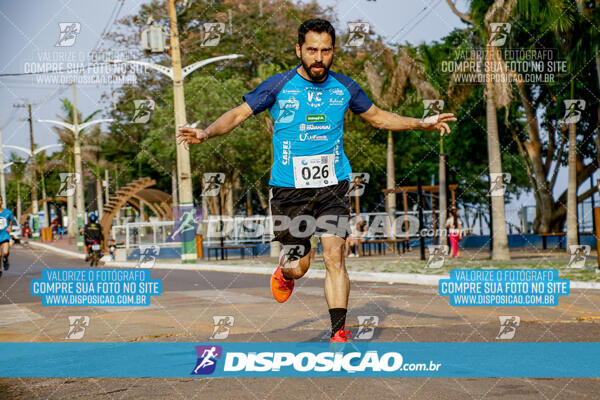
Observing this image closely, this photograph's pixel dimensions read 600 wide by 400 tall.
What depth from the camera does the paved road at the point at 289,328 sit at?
15.7 feet

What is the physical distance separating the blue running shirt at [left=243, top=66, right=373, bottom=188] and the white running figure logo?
146cm

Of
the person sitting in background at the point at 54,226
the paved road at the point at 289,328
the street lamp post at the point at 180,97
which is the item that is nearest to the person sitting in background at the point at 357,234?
the street lamp post at the point at 180,97

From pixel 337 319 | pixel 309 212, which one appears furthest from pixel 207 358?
pixel 309 212

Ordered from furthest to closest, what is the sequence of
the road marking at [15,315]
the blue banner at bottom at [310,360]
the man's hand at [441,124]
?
the road marking at [15,315], the man's hand at [441,124], the blue banner at bottom at [310,360]

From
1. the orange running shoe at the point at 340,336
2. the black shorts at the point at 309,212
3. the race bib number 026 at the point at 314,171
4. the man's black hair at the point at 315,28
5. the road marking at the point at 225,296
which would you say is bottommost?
the road marking at the point at 225,296

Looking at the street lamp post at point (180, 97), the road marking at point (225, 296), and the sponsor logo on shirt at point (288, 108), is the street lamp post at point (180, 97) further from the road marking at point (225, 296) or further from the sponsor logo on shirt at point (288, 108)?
the sponsor logo on shirt at point (288, 108)

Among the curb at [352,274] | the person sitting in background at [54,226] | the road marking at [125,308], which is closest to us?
the road marking at [125,308]

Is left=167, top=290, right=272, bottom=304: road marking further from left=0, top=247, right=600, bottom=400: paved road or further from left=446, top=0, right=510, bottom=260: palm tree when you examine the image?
left=446, top=0, right=510, bottom=260: palm tree

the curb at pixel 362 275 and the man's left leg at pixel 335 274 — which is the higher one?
the man's left leg at pixel 335 274

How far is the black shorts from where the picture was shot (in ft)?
18.6

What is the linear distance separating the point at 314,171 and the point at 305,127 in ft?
1.09

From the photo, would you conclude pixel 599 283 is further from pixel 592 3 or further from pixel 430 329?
pixel 592 3

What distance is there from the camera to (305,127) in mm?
5727

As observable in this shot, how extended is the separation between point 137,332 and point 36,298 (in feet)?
20.0
